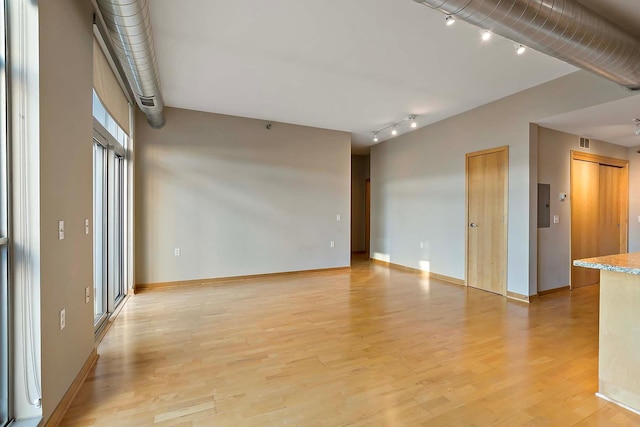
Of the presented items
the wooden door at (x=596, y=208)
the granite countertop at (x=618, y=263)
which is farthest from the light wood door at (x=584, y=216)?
the granite countertop at (x=618, y=263)

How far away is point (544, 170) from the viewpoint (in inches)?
164

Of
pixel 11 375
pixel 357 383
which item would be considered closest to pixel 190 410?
pixel 11 375

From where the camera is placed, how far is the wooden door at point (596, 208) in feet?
15.0

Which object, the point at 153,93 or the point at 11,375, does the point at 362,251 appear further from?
the point at 11,375

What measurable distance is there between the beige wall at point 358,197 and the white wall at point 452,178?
1.30 meters

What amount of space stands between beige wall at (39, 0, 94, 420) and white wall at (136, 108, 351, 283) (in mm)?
2377

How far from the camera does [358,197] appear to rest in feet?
27.5

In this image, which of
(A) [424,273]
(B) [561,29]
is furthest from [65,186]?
(A) [424,273]

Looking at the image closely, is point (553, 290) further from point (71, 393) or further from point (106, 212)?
point (106, 212)

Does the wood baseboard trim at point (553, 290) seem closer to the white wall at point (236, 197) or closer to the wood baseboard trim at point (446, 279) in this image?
the wood baseboard trim at point (446, 279)

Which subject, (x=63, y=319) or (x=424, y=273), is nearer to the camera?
(x=63, y=319)

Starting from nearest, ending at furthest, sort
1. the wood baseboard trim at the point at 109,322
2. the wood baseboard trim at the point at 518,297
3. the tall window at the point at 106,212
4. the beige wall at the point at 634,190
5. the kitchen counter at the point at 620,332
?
the kitchen counter at the point at 620,332 → the wood baseboard trim at the point at 109,322 → the tall window at the point at 106,212 → the wood baseboard trim at the point at 518,297 → the beige wall at the point at 634,190

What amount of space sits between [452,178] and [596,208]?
242cm

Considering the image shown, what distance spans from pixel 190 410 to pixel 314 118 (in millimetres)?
4508
